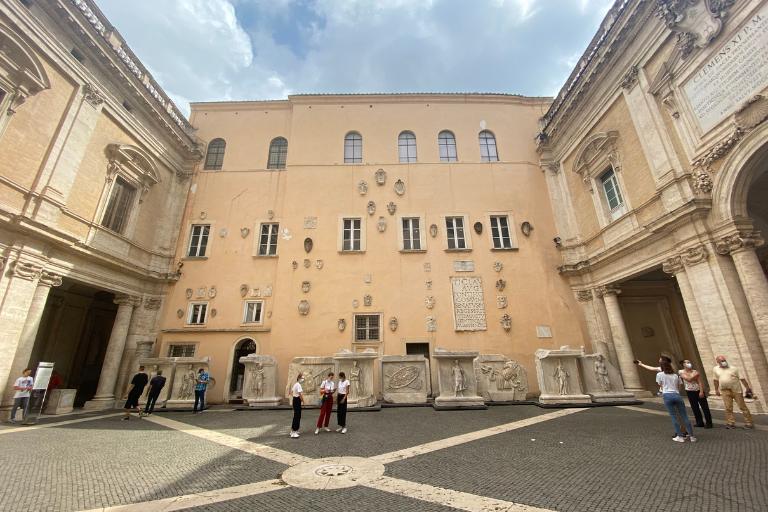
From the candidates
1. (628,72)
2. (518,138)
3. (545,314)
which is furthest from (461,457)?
(518,138)

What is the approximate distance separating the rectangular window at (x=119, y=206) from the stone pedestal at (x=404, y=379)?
40.4 ft

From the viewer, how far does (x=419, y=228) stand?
15.8 meters

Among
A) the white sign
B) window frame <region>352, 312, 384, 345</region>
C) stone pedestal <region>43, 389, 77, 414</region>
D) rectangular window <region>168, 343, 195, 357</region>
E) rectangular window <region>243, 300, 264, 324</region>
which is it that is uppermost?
the white sign

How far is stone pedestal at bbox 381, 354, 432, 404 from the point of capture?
1095 centimetres

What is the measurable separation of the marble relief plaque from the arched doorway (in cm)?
913

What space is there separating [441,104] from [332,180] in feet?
26.0

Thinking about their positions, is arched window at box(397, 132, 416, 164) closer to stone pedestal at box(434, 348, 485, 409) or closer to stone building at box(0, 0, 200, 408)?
stone pedestal at box(434, 348, 485, 409)

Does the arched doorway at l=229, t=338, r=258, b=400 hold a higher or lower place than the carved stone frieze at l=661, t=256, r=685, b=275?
lower

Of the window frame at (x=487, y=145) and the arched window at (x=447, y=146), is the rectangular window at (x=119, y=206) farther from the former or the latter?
the window frame at (x=487, y=145)

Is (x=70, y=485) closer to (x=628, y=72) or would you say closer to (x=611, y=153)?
(x=611, y=153)

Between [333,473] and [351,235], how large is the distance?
1183 cm

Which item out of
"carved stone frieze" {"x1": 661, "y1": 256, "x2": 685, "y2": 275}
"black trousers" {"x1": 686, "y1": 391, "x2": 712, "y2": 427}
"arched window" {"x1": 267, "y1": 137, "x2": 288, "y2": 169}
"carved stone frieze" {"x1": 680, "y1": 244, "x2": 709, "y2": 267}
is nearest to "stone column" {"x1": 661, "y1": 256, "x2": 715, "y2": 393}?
"carved stone frieze" {"x1": 661, "y1": 256, "x2": 685, "y2": 275}

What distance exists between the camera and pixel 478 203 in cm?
1631

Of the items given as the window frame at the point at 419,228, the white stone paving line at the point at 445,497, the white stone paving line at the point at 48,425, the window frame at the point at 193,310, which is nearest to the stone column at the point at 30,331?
the white stone paving line at the point at 48,425
